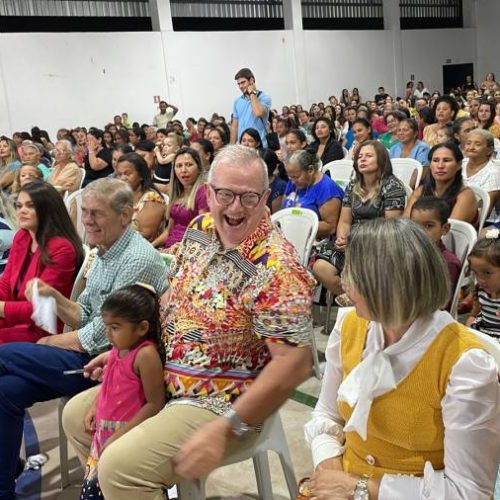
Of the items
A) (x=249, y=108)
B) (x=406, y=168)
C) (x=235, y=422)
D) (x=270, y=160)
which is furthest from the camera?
(x=249, y=108)

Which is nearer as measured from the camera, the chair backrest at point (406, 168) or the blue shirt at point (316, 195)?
the blue shirt at point (316, 195)

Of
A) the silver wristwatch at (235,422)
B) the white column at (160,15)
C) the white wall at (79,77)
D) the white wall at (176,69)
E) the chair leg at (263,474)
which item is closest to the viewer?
the silver wristwatch at (235,422)

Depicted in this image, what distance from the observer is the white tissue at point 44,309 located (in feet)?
7.39

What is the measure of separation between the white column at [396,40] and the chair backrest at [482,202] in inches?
620

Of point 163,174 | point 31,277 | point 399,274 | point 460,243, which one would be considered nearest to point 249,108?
point 163,174

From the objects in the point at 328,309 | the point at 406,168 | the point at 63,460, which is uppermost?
the point at 406,168

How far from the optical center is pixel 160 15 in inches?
514

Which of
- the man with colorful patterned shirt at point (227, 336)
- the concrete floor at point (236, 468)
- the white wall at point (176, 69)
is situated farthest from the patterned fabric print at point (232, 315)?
the white wall at point (176, 69)

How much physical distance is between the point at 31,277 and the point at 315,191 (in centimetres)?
201

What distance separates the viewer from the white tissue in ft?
7.39

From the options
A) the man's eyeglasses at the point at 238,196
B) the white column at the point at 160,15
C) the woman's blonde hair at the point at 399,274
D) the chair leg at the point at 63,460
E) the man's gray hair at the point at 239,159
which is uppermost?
the white column at the point at 160,15

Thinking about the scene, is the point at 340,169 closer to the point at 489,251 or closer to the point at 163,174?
the point at 163,174

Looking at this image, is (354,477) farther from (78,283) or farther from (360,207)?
(360,207)

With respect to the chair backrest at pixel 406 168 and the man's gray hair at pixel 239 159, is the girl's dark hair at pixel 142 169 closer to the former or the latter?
the chair backrest at pixel 406 168
